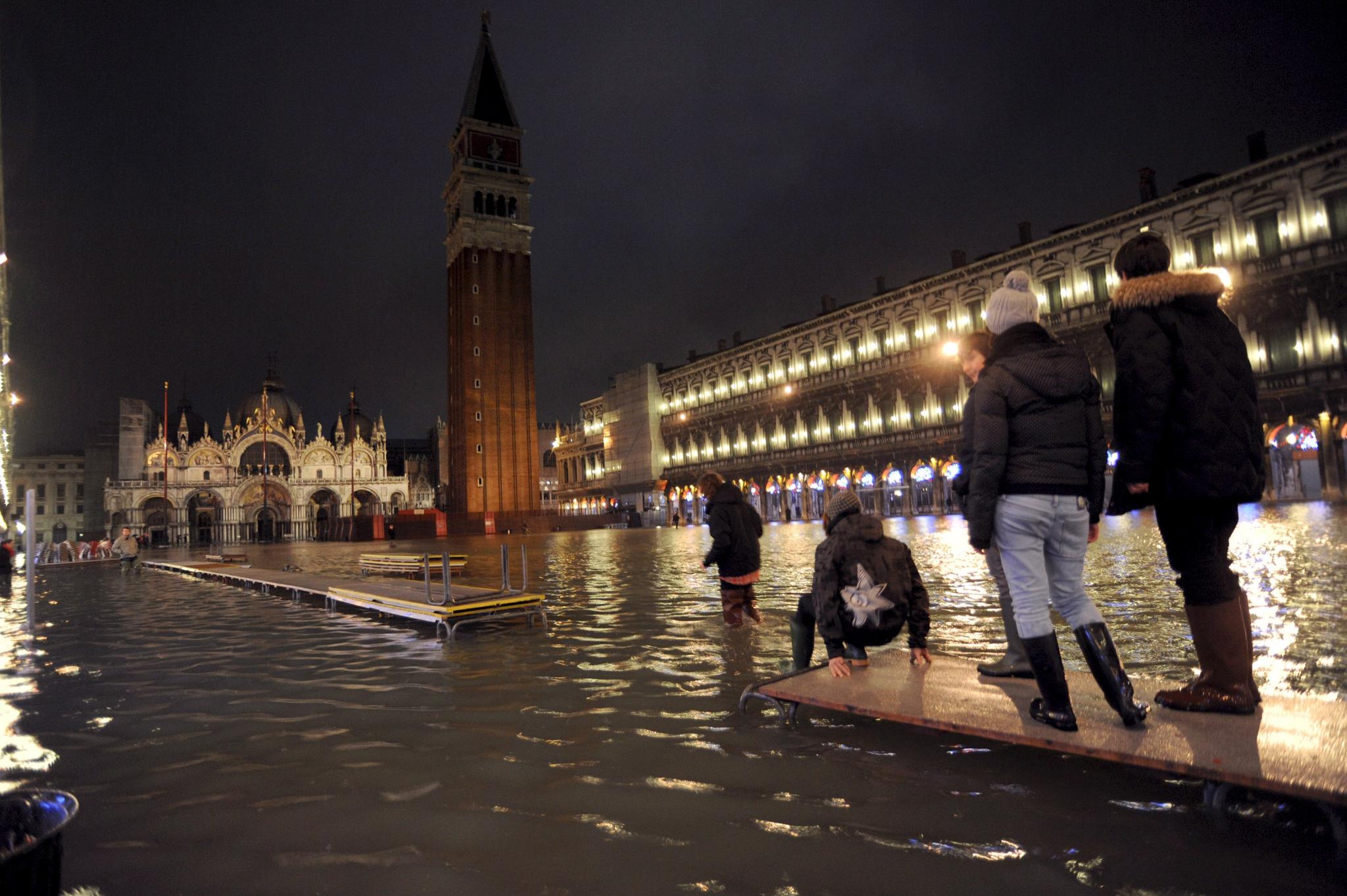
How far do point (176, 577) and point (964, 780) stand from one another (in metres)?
21.8

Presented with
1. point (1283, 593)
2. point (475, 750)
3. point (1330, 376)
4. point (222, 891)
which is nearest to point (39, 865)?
point (222, 891)

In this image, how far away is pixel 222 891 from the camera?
2539 millimetres

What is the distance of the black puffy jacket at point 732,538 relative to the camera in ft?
24.1

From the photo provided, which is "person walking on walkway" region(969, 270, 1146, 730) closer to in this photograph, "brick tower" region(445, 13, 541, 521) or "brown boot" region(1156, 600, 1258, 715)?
"brown boot" region(1156, 600, 1258, 715)

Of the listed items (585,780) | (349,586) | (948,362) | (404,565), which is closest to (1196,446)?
(585,780)

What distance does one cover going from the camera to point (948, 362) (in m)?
41.2

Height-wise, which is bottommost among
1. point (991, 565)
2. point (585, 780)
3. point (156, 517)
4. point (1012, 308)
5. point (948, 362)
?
point (585, 780)

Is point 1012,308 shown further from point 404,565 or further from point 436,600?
point 404,565

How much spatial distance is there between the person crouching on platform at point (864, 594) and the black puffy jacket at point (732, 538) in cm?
253

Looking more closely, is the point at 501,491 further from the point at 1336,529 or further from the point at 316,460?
the point at 1336,529

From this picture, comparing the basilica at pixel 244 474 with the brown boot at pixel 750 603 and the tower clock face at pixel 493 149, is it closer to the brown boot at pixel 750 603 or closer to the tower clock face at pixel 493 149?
the tower clock face at pixel 493 149

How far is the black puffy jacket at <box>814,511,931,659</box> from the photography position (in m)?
4.55

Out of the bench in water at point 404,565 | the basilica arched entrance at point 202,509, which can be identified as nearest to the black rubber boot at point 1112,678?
the bench in water at point 404,565

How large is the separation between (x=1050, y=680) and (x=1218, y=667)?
88 centimetres
